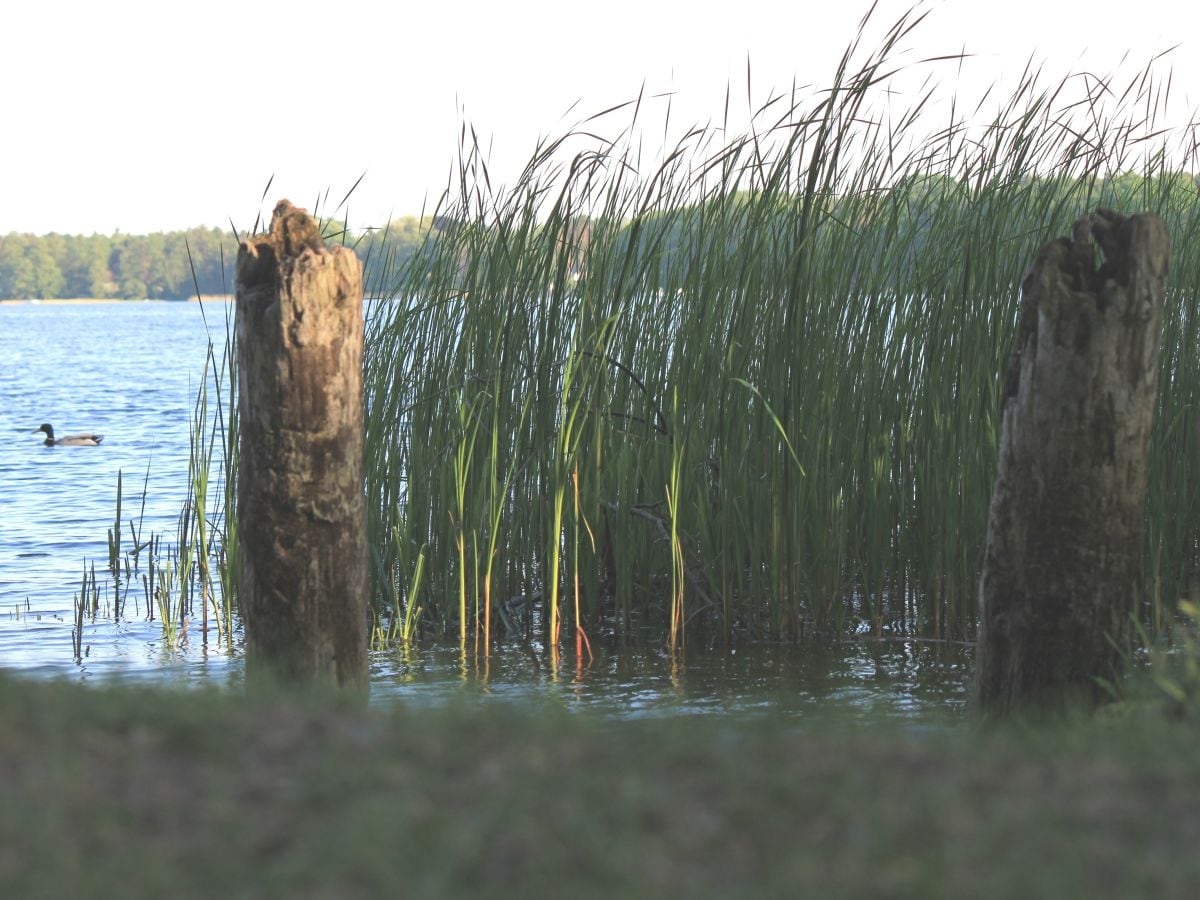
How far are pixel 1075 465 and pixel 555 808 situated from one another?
2.43 meters

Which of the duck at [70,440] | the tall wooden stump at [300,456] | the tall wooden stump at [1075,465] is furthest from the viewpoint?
the duck at [70,440]

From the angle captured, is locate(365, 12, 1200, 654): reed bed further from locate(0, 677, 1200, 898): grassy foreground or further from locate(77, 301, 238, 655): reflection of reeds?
locate(0, 677, 1200, 898): grassy foreground

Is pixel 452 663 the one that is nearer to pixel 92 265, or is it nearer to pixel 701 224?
pixel 701 224

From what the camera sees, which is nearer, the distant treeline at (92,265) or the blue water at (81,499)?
the blue water at (81,499)

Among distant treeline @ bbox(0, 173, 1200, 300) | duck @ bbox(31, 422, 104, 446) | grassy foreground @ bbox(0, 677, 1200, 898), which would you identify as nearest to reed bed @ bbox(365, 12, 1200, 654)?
distant treeline @ bbox(0, 173, 1200, 300)

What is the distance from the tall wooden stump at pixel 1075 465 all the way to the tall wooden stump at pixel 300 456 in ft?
7.16

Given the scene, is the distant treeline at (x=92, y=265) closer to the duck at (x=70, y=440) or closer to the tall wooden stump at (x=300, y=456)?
the duck at (x=70, y=440)

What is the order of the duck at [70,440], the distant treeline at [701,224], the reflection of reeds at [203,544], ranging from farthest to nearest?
the duck at [70,440]
the reflection of reeds at [203,544]
the distant treeline at [701,224]

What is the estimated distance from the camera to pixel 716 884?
203cm

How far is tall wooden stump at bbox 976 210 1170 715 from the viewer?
13.4 ft

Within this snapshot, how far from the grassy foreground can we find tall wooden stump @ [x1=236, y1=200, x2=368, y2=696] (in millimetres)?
1817

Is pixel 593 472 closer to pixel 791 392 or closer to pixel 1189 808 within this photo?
pixel 791 392

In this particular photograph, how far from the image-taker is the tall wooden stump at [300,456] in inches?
178

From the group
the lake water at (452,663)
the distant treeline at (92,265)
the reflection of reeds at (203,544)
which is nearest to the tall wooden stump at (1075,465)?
the lake water at (452,663)
